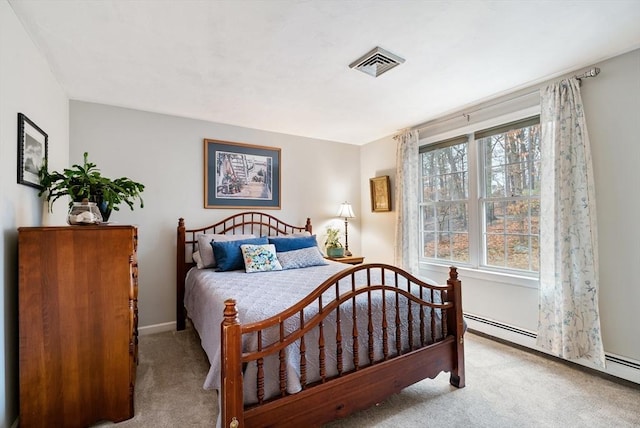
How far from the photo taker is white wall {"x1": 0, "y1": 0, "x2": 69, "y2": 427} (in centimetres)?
161

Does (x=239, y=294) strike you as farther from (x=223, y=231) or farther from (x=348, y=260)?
(x=348, y=260)

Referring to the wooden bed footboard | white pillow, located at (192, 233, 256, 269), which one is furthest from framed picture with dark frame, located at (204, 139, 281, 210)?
the wooden bed footboard

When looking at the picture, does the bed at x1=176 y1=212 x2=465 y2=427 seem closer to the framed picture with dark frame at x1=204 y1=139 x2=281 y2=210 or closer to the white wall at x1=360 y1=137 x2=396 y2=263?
the framed picture with dark frame at x1=204 y1=139 x2=281 y2=210

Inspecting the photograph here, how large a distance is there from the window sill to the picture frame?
101 cm

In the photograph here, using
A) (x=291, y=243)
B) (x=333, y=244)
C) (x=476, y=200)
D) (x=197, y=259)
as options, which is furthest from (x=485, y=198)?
(x=197, y=259)

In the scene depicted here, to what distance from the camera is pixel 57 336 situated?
1.70m

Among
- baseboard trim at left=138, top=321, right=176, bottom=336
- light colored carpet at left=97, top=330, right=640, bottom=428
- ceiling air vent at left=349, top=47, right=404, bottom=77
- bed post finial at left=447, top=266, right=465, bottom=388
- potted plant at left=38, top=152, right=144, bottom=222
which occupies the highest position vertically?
ceiling air vent at left=349, top=47, right=404, bottom=77

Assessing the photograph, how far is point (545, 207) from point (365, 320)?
A: 1.95m

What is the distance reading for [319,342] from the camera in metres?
1.64

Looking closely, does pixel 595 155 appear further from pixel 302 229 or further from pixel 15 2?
pixel 15 2

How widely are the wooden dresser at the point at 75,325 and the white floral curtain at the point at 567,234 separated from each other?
10.4ft

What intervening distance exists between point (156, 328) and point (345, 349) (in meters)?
2.53

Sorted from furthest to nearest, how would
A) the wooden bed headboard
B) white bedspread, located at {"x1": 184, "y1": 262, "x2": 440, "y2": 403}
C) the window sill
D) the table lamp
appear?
the table lamp, the wooden bed headboard, the window sill, white bedspread, located at {"x1": 184, "y1": 262, "x2": 440, "y2": 403}

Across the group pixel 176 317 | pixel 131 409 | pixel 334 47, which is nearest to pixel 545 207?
pixel 334 47
